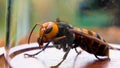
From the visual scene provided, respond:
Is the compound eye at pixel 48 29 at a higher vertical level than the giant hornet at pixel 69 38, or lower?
higher

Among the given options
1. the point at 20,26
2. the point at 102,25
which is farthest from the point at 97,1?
the point at 20,26

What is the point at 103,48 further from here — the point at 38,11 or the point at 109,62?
the point at 38,11

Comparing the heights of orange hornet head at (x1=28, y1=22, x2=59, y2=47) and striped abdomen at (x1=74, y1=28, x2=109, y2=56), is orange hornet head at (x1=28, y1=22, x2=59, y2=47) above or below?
above

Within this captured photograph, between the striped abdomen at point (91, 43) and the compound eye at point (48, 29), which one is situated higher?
the compound eye at point (48, 29)

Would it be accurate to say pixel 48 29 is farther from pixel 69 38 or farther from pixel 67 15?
pixel 67 15
